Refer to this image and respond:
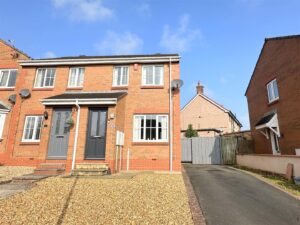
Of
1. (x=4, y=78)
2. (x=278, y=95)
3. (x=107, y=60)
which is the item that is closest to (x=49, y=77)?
(x=4, y=78)

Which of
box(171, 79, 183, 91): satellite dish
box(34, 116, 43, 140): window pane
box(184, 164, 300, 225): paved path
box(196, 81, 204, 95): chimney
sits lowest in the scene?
box(184, 164, 300, 225): paved path

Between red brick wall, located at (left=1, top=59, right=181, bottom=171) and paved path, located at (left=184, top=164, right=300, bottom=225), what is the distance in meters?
3.61

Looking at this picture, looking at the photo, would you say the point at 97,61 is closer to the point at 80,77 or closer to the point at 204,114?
the point at 80,77

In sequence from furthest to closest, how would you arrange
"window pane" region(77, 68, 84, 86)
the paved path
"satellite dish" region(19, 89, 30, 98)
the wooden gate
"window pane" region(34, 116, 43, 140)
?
1. the wooden gate
2. "window pane" region(77, 68, 84, 86)
3. "satellite dish" region(19, 89, 30, 98)
4. "window pane" region(34, 116, 43, 140)
5. the paved path

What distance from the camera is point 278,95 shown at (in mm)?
13656

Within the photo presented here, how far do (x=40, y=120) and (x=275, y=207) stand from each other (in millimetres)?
12780

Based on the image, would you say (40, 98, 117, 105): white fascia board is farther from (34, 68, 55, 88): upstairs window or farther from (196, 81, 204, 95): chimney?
(196, 81, 204, 95): chimney

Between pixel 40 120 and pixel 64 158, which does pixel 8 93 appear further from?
pixel 64 158

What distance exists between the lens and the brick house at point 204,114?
1131 inches

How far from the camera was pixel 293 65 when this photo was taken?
12.0 metres

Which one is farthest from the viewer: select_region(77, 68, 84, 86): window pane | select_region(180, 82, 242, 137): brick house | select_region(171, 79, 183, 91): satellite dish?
select_region(180, 82, 242, 137): brick house

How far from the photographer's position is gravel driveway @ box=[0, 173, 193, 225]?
427 cm

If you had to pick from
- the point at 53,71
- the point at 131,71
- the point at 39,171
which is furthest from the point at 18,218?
the point at 53,71

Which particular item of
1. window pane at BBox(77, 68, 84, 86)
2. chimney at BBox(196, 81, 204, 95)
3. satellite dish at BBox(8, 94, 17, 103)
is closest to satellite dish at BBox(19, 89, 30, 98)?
satellite dish at BBox(8, 94, 17, 103)
